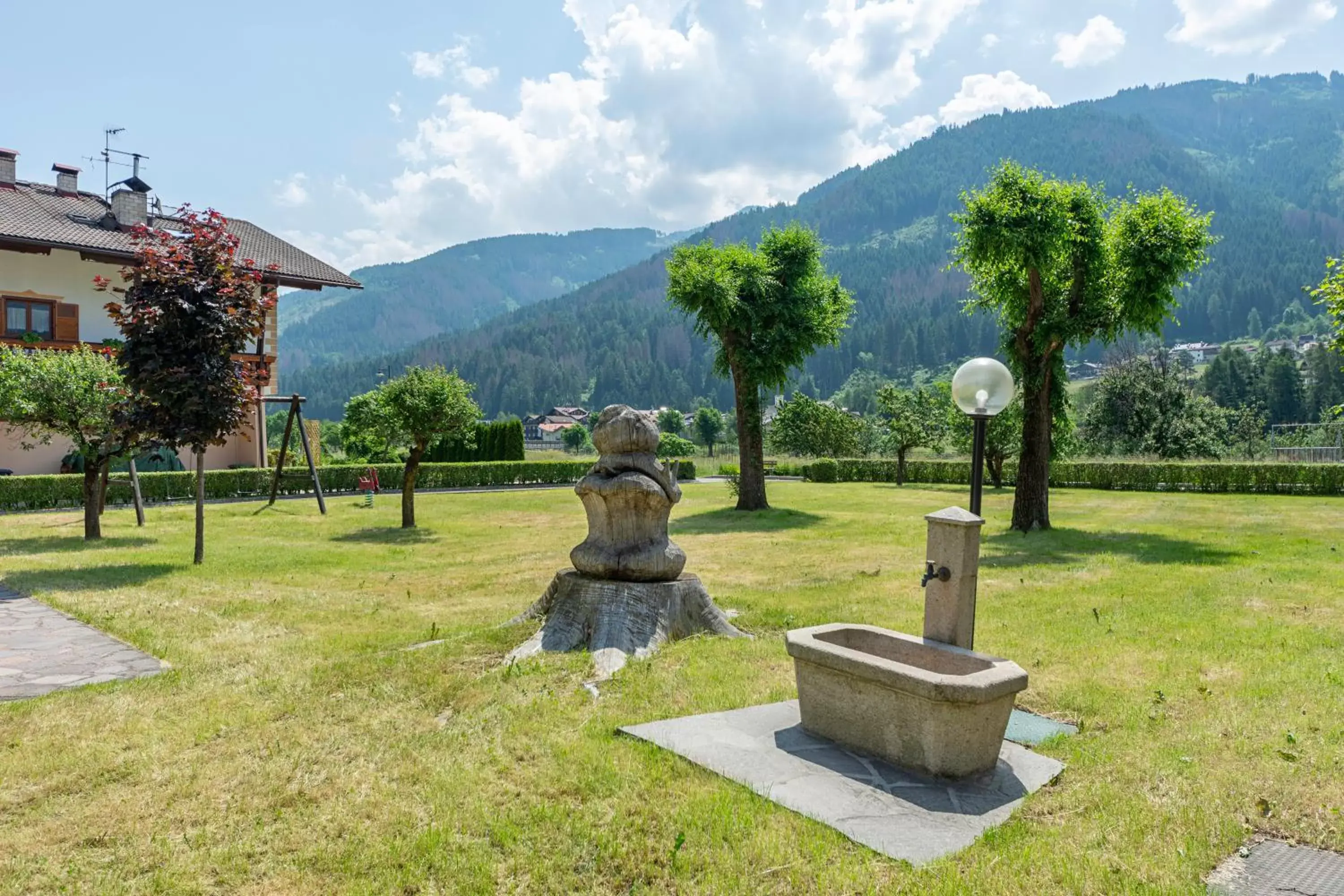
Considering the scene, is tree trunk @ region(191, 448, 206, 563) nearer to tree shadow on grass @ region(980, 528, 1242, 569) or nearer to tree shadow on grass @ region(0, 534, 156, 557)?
tree shadow on grass @ region(0, 534, 156, 557)

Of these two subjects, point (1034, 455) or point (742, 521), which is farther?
point (742, 521)

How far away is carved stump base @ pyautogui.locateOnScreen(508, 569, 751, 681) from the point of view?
22.0 ft

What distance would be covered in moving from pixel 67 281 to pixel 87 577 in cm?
2332

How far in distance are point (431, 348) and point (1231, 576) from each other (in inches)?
7866

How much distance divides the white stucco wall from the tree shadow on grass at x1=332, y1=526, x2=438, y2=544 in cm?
1631

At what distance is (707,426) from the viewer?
309 feet

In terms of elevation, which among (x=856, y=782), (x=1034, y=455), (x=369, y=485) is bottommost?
(x=856, y=782)

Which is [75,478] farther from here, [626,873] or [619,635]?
[626,873]

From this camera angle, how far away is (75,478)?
22.3 meters

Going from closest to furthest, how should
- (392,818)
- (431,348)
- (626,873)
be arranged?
(626,873)
(392,818)
(431,348)

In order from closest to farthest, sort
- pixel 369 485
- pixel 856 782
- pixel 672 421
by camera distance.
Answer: pixel 856 782
pixel 369 485
pixel 672 421

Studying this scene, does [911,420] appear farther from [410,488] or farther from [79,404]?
[79,404]

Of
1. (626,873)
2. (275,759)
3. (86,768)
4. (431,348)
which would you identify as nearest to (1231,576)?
(626,873)

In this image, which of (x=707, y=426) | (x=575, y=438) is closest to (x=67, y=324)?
(x=575, y=438)
